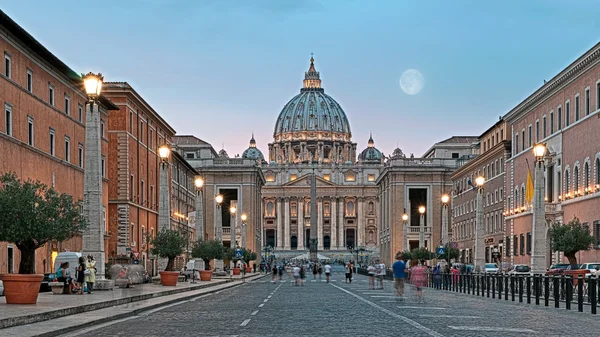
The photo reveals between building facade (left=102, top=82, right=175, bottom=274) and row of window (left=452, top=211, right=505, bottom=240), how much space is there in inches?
1320

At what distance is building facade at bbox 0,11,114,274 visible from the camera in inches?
1901

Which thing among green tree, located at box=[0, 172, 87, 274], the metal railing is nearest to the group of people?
green tree, located at box=[0, 172, 87, 274]

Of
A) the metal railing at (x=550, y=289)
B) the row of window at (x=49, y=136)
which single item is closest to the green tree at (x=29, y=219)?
the metal railing at (x=550, y=289)

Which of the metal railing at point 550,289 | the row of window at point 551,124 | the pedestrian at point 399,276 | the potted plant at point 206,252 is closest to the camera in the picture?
the metal railing at point 550,289

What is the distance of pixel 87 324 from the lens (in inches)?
864

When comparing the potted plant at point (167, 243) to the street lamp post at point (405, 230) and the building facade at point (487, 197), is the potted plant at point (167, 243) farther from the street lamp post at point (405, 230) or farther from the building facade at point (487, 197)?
the street lamp post at point (405, 230)

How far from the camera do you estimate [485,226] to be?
104 metres

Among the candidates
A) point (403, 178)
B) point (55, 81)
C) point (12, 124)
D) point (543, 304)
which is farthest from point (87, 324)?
point (403, 178)

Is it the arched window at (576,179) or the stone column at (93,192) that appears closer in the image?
the stone column at (93,192)

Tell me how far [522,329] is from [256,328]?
531cm

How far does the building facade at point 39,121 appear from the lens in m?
48.3

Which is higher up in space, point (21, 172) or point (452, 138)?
point (452, 138)

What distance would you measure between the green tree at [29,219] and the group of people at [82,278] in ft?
10.0

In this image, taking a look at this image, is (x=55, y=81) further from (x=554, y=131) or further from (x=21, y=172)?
(x=554, y=131)
